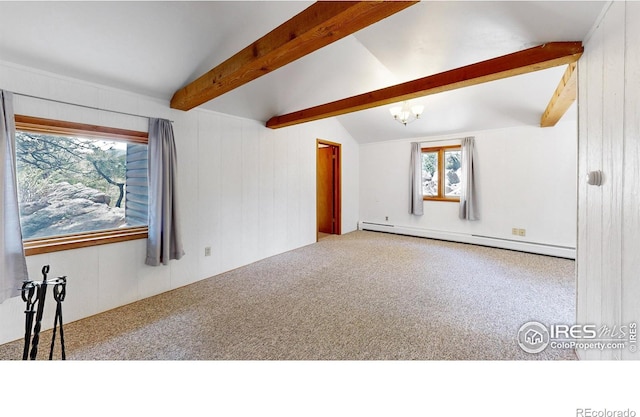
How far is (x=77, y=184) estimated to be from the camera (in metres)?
2.32

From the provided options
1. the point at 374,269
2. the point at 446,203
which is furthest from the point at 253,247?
the point at 446,203

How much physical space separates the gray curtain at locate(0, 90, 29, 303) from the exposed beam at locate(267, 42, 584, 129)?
Result: 8.94 ft

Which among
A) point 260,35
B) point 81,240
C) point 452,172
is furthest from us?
point 452,172

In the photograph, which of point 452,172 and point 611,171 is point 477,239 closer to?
point 452,172

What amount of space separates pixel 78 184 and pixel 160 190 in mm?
629

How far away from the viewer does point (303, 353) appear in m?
1.80

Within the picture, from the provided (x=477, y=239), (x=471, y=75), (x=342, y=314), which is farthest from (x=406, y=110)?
(x=342, y=314)

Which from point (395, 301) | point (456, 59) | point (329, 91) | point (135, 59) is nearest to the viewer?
point (135, 59)

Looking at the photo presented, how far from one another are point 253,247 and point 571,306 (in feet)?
12.2

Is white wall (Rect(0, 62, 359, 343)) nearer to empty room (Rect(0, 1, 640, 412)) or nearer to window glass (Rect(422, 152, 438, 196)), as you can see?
empty room (Rect(0, 1, 640, 412))

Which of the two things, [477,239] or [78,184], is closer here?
[78,184]

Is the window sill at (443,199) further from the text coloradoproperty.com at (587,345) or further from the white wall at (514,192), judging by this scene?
the text coloradoproperty.com at (587,345)

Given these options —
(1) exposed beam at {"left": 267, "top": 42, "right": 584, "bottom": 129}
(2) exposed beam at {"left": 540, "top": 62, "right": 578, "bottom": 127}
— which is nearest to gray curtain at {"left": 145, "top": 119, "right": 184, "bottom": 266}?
(1) exposed beam at {"left": 267, "top": 42, "right": 584, "bottom": 129}
